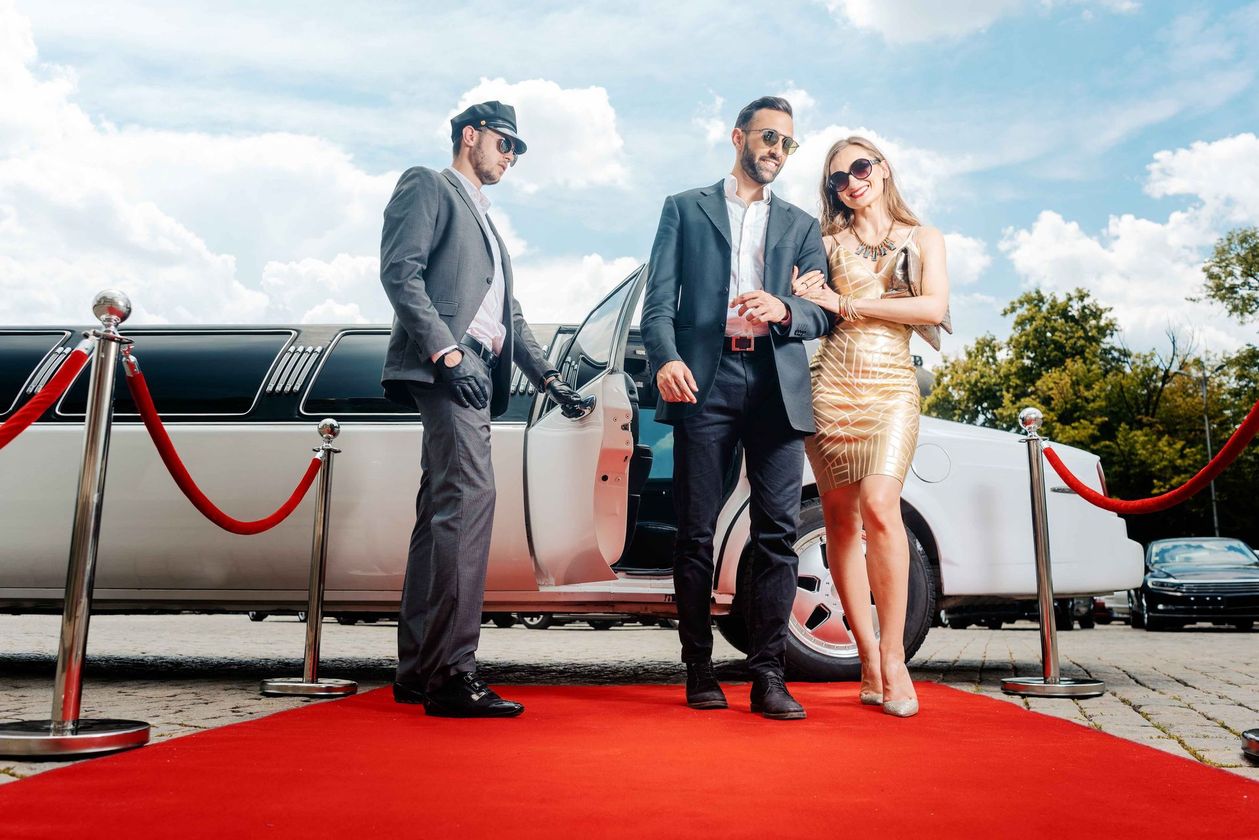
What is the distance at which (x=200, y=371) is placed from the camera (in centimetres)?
511

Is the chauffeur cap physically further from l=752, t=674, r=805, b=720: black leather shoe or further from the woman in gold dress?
l=752, t=674, r=805, b=720: black leather shoe

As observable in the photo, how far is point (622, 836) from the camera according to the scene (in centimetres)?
190

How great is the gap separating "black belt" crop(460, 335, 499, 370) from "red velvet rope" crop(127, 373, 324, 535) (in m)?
0.94

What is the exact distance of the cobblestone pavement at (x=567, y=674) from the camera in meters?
3.56

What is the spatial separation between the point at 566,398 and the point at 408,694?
129 centimetres

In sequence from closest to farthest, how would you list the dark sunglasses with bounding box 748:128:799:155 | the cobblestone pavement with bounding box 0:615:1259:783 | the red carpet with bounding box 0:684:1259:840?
the red carpet with bounding box 0:684:1259:840, the cobblestone pavement with bounding box 0:615:1259:783, the dark sunglasses with bounding box 748:128:799:155

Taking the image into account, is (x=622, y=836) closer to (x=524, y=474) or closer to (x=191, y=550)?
(x=524, y=474)

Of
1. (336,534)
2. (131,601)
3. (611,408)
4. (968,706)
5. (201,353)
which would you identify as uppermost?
(201,353)

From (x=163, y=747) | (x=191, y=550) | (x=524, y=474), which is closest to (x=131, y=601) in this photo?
(x=191, y=550)

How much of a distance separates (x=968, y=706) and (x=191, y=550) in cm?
345

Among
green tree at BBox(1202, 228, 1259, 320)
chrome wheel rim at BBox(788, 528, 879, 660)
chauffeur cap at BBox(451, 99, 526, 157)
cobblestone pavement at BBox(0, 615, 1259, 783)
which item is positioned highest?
green tree at BBox(1202, 228, 1259, 320)

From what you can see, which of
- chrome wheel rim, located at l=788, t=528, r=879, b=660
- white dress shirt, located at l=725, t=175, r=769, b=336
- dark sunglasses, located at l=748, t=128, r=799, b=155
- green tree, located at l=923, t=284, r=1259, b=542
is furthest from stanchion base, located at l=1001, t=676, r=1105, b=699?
green tree, located at l=923, t=284, r=1259, b=542

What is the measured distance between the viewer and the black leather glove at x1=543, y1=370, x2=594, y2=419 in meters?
4.28

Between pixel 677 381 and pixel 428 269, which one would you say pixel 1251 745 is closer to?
pixel 677 381
